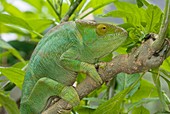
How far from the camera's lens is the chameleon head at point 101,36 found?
29.3 inches

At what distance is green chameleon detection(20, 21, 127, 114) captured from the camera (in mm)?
744

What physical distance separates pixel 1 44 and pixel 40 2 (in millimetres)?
386

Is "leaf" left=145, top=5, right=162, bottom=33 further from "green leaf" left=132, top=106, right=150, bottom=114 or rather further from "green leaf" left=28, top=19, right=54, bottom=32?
"green leaf" left=28, top=19, right=54, bottom=32

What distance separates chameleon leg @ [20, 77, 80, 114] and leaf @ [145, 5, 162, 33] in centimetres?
19

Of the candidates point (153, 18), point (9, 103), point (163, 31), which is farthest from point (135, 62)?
point (9, 103)

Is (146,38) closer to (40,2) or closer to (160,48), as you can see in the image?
(160,48)

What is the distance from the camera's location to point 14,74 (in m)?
0.88

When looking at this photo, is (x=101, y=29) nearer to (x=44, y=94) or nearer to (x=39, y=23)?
(x=44, y=94)

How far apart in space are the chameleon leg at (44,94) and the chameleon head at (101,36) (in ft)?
0.30

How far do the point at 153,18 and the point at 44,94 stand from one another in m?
0.26

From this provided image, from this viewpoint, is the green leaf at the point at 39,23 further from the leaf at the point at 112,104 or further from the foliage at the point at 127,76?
the leaf at the point at 112,104

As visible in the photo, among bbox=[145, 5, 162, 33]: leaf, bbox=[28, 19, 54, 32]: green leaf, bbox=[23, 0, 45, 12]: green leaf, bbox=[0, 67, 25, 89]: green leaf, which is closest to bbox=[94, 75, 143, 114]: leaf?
bbox=[145, 5, 162, 33]: leaf

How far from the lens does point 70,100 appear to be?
0.70 m

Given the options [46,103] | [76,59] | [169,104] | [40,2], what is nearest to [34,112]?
[46,103]
